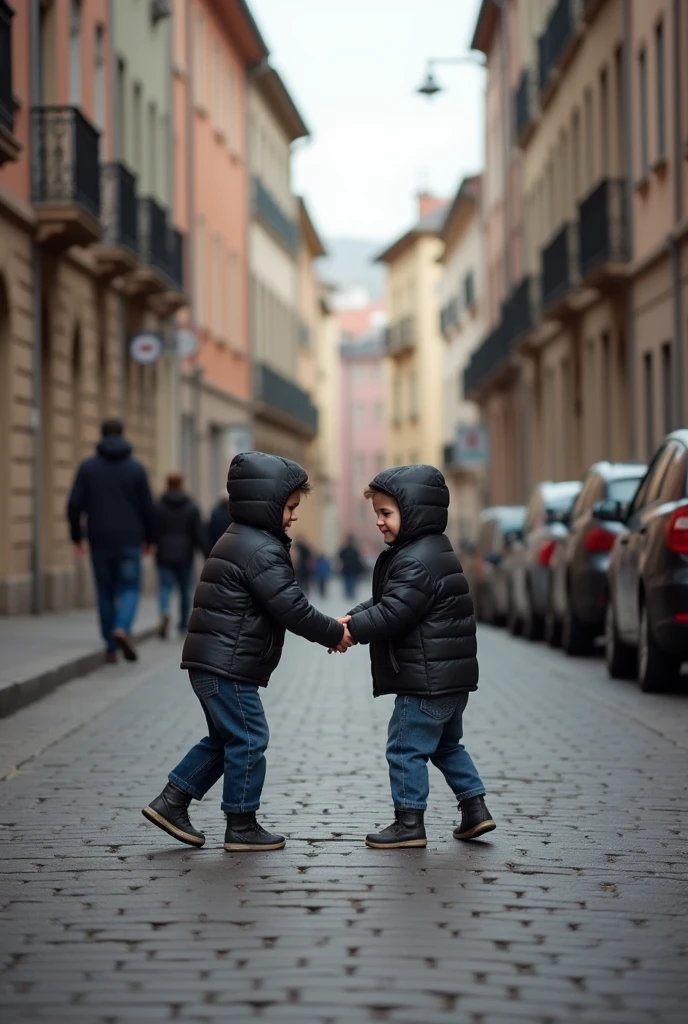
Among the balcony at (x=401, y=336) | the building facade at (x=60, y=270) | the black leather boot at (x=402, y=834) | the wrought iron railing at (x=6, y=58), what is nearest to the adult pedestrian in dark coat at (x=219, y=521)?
the building facade at (x=60, y=270)

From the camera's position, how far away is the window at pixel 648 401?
1186 inches

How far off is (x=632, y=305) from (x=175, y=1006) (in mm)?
27342

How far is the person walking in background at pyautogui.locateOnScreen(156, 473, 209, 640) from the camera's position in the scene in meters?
23.0

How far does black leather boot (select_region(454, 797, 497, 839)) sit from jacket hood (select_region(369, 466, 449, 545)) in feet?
3.11

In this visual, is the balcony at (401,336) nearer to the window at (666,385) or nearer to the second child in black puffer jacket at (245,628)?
the window at (666,385)

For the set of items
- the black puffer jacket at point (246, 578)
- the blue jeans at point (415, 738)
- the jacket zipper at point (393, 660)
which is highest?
the black puffer jacket at point (246, 578)

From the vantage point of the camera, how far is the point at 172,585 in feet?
74.6

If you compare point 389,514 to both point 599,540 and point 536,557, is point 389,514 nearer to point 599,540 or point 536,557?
point 599,540

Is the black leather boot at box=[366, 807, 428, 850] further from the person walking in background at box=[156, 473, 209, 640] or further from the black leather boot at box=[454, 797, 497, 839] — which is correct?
the person walking in background at box=[156, 473, 209, 640]

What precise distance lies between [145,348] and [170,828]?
24427 millimetres

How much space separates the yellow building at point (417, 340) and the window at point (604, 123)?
54.1 metres

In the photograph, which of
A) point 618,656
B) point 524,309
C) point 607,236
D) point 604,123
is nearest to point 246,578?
point 618,656

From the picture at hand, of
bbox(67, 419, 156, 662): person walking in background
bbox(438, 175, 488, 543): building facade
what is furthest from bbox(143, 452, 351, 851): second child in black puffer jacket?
bbox(438, 175, 488, 543): building facade

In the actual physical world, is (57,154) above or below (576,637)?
above
